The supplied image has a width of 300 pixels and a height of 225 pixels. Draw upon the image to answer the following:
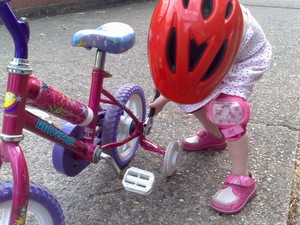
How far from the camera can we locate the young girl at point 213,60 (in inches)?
58.6

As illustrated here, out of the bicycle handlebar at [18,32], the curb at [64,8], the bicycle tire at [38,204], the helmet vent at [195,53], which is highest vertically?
the bicycle handlebar at [18,32]

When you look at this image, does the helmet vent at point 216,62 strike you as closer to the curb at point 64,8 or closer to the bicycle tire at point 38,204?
the bicycle tire at point 38,204

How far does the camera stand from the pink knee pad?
5.60ft

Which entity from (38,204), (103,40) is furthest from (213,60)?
(38,204)

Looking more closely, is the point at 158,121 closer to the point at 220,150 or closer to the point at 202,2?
the point at 220,150

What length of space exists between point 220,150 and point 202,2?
0.99m

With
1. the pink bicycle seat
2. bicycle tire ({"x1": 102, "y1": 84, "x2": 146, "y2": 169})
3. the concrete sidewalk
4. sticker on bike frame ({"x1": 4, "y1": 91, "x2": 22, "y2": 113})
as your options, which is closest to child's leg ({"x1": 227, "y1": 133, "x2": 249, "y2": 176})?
the concrete sidewalk

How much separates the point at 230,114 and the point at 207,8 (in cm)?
44

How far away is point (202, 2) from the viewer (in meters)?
1.50

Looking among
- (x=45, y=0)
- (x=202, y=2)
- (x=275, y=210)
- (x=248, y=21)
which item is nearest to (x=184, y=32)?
(x=202, y=2)

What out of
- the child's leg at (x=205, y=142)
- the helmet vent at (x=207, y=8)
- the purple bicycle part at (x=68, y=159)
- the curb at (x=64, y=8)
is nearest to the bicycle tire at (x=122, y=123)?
the purple bicycle part at (x=68, y=159)

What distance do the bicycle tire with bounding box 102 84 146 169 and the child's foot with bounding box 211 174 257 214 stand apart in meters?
0.48

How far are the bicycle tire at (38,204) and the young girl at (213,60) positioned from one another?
0.56 m

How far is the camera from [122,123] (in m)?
2.06
